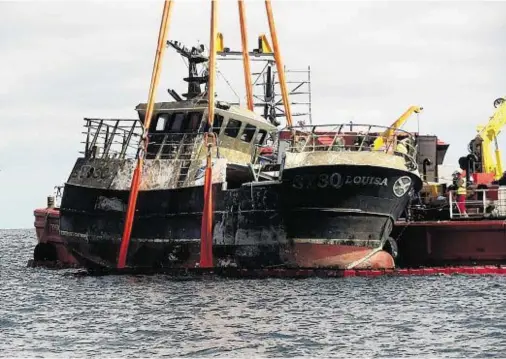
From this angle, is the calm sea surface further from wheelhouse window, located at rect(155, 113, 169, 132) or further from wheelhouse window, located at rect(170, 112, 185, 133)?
wheelhouse window, located at rect(155, 113, 169, 132)

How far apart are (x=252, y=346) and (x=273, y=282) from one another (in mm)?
10116

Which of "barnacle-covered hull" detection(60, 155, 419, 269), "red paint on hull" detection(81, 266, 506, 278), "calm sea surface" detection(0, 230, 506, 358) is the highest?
"barnacle-covered hull" detection(60, 155, 419, 269)

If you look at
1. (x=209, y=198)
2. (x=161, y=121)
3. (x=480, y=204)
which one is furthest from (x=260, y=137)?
(x=480, y=204)

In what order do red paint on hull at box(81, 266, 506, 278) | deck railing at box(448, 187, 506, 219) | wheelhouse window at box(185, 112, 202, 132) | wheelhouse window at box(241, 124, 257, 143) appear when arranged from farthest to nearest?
wheelhouse window at box(241, 124, 257, 143) → wheelhouse window at box(185, 112, 202, 132) → deck railing at box(448, 187, 506, 219) → red paint on hull at box(81, 266, 506, 278)

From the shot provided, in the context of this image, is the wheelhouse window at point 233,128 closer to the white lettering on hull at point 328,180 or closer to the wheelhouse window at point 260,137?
the wheelhouse window at point 260,137

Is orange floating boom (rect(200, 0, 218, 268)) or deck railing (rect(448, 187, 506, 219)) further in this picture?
deck railing (rect(448, 187, 506, 219))

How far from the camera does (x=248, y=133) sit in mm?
36281

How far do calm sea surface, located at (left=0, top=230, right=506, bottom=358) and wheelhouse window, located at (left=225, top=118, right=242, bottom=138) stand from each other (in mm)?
6416

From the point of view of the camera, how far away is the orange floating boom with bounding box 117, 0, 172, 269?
32.8 meters

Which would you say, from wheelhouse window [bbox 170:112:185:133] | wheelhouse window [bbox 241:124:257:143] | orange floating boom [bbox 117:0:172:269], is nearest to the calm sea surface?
orange floating boom [bbox 117:0:172:269]

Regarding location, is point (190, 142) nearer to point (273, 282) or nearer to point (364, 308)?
point (273, 282)

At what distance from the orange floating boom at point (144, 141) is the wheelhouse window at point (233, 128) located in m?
2.86

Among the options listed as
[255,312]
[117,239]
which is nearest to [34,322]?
[255,312]

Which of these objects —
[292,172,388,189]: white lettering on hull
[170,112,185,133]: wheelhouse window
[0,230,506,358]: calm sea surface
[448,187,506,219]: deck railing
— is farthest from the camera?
[170,112,185,133]: wheelhouse window
